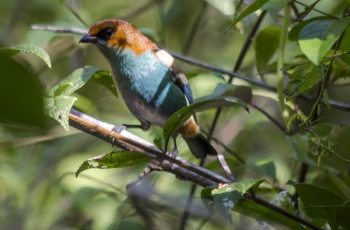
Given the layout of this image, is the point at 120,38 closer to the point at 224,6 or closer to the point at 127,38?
the point at 127,38

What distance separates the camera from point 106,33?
101 inches

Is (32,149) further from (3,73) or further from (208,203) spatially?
(3,73)

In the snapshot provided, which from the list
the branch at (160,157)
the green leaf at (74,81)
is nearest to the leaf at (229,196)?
the branch at (160,157)

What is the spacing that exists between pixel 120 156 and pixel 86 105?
106 cm

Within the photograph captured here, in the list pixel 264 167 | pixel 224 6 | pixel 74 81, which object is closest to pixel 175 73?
pixel 224 6

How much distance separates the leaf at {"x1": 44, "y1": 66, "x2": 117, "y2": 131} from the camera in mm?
1281

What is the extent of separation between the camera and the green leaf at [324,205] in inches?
51.1

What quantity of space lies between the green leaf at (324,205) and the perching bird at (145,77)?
3.46 feet

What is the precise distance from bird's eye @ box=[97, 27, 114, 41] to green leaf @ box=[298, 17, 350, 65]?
1347 millimetres

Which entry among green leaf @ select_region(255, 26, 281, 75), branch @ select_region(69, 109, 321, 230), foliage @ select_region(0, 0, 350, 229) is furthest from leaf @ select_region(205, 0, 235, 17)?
branch @ select_region(69, 109, 321, 230)

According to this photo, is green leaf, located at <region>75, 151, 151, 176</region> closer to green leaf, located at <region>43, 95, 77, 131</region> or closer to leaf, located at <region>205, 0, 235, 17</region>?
green leaf, located at <region>43, 95, 77, 131</region>

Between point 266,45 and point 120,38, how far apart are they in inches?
30.9

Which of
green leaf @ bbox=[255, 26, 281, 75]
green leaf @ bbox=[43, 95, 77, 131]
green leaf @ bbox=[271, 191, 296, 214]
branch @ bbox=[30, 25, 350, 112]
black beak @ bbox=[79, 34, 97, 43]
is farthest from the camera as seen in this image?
black beak @ bbox=[79, 34, 97, 43]

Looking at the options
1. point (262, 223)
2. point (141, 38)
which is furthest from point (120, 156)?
point (141, 38)
